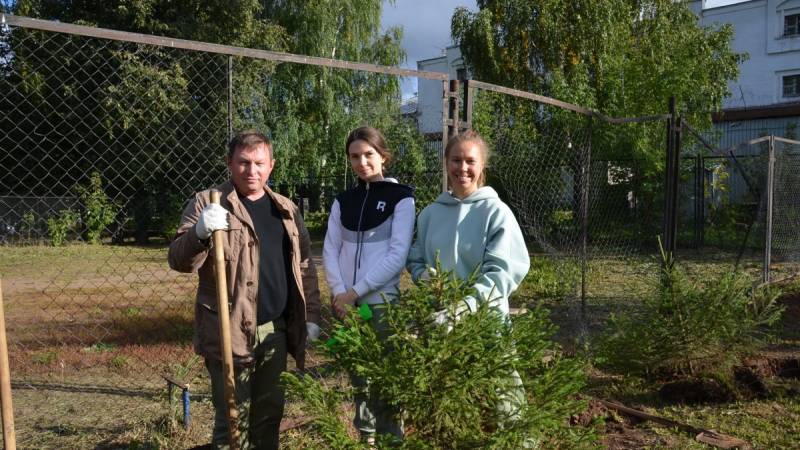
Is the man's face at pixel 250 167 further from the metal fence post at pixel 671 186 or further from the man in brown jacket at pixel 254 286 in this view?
the metal fence post at pixel 671 186

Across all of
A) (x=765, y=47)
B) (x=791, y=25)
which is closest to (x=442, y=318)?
(x=765, y=47)

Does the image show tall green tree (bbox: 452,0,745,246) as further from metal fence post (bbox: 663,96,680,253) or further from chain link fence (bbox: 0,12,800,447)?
metal fence post (bbox: 663,96,680,253)

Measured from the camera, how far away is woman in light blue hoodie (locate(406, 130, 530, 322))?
249 centimetres

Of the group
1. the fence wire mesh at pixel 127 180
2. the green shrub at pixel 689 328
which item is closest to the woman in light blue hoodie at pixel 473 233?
the fence wire mesh at pixel 127 180

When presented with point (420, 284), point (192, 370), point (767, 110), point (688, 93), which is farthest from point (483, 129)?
point (767, 110)

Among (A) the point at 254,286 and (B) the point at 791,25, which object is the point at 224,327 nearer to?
(A) the point at 254,286

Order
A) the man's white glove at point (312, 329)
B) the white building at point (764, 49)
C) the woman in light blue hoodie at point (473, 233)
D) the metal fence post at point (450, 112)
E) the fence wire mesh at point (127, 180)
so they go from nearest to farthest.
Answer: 1. the woman in light blue hoodie at point (473, 233)
2. the man's white glove at point (312, 329)
3. the metal fence post at point (450, 112)
4. the fence wire mesh at point (127, 180)
5. the white building at point (764, 49)

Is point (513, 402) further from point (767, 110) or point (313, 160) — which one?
point (767, 110)

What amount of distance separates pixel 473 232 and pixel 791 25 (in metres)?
29.2

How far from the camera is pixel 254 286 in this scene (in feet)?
8.69

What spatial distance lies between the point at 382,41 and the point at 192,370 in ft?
60.7

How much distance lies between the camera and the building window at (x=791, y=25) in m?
25.2

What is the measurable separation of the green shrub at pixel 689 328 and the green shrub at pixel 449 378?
2.62 metres

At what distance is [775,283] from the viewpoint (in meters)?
7.84
